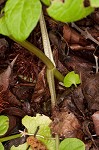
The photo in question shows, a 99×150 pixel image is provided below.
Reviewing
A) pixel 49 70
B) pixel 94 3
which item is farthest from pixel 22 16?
pixel 49 70

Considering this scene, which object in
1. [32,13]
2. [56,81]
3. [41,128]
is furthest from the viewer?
[56,81]

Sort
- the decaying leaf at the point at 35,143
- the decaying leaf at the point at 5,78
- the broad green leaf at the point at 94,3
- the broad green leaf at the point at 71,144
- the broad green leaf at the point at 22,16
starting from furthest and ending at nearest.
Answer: the decaying leaf at the point at 5,78 → the decaying leaf at the point at 35,143 → the broad green leaf at the point at 71,144 → the broad green leaf at the point at 22,16 → the broad green leaf at the point at 94,3

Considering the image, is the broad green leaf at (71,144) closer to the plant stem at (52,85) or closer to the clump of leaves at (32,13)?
the plant stem at (52,85)

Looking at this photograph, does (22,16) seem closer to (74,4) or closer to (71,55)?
(74,4)

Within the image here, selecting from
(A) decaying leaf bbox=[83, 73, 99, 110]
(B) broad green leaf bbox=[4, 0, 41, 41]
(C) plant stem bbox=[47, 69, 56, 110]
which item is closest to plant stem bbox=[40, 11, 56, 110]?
(C) plant stem bbox=[47, 69, 56, 110]

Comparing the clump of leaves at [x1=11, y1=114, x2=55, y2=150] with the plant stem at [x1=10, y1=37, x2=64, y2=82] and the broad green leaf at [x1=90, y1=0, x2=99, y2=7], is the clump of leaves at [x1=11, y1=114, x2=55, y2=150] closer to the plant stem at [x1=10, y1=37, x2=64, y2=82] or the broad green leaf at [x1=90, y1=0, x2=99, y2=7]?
the plant stem at [x1=10, y1=37, x2=64, y2=82]

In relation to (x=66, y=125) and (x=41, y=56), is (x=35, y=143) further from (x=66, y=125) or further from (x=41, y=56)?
(x=41, y=56)

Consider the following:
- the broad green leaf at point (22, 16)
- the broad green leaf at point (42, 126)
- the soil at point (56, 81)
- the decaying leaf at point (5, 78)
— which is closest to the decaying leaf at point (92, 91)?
the soil at point (56, 81)
